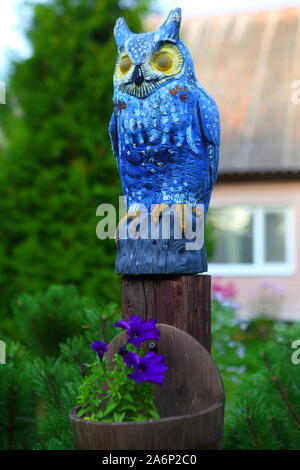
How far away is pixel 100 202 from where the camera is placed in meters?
5.24

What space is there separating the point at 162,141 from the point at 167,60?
334 millimetres

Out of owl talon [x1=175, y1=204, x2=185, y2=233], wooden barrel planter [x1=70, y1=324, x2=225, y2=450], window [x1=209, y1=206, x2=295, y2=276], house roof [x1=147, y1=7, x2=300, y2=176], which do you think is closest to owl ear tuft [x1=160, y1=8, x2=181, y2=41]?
owl talon [x1=175, y1=204, x2=185, y2=233]

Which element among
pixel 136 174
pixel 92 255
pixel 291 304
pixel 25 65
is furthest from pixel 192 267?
pixel 291 304

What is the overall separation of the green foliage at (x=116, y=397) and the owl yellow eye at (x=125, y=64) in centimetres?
121

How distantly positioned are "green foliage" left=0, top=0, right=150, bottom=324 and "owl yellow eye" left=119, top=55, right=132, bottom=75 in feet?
8.88

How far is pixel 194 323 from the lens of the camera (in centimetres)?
227

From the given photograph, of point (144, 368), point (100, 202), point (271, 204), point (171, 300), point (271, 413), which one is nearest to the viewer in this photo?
point (144, 368)

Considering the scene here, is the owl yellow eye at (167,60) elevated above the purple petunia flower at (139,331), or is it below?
above

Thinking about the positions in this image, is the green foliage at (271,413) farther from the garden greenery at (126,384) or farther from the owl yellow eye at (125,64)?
the owl yellow eye at (125,64)

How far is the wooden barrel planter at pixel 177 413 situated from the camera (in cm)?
168

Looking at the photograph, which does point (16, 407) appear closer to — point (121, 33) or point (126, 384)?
point (126, 384)

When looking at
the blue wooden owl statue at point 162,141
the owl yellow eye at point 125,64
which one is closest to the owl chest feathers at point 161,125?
the blue wooden owl statue at point 162,141

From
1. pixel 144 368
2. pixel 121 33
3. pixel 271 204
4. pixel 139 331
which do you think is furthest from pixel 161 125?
pixel 271 204

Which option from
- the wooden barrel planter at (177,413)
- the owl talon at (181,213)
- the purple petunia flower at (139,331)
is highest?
the owl talon at (181,213)
